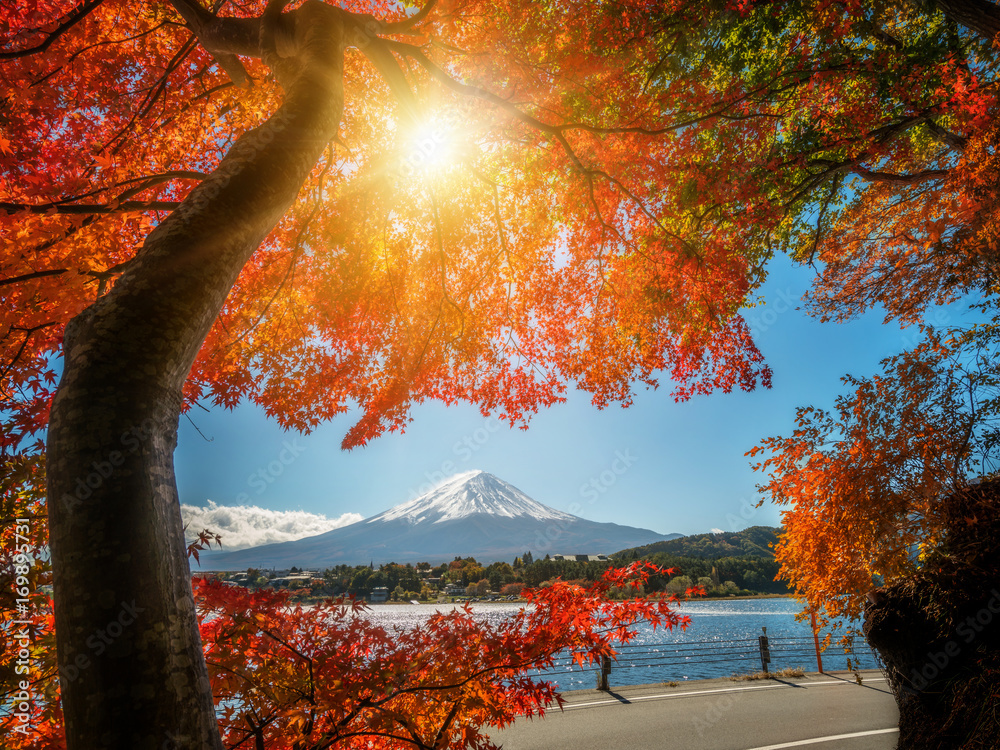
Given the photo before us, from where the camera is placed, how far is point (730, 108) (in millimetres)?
6695

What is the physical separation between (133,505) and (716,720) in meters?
8.55

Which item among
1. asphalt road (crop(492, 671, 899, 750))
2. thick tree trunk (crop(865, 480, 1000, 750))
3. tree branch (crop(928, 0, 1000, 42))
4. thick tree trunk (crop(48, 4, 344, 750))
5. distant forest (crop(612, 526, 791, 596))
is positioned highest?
tree branch (crop(928, 0, 1000, 42))

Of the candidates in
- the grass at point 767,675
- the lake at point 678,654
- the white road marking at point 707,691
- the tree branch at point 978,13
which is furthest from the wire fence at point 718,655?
the tree branch at point 978,13

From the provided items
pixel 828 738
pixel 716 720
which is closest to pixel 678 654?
pixel 716 720

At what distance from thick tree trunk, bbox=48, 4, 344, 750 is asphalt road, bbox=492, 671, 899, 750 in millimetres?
6206

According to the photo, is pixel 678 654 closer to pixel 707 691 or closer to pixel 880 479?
pixel 707 691

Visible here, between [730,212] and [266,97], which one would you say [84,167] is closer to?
[266,97]

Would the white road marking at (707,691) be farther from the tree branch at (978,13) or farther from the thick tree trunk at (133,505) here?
the tree branch at (978,13)

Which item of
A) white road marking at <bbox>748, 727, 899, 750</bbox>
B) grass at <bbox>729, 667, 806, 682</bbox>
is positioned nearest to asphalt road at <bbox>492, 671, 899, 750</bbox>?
white road marking at <bbox>748, 727, 899, 750</bbox>

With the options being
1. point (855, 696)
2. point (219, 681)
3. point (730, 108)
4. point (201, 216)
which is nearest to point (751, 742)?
point (855, 696)

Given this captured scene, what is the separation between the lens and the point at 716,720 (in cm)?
667

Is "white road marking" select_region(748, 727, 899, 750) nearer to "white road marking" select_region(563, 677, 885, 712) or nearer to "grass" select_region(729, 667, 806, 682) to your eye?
"white road marking" select_region(563, 677, 885, 712)

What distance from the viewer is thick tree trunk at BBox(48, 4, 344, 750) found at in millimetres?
1171

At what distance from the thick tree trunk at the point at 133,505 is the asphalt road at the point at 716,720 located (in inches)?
244
